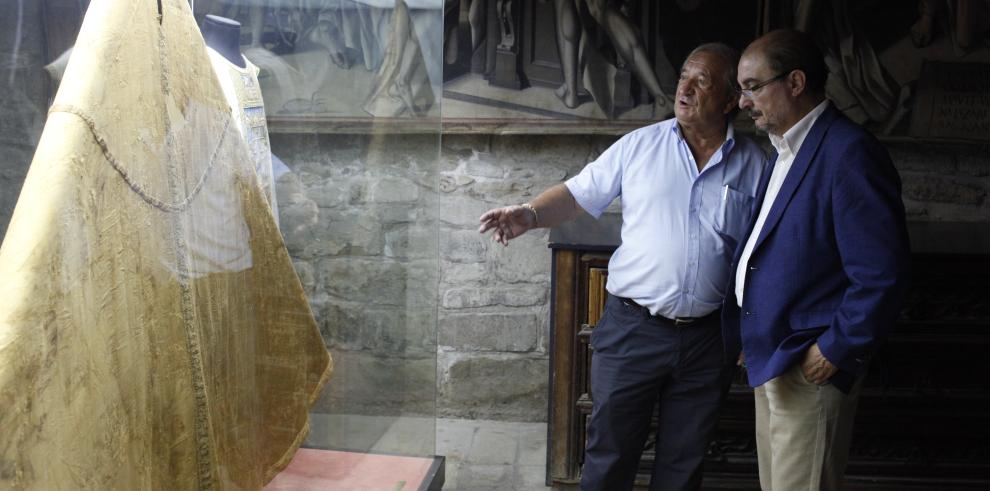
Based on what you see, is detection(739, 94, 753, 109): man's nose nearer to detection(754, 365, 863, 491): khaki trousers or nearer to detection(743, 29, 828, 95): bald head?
detection(743, 29, 828, 95): bald head

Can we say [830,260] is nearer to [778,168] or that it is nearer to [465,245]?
[778,168]

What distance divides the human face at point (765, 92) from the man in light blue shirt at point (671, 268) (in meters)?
0.38

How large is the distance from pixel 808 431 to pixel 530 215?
1.10m

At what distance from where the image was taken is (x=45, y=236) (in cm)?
82

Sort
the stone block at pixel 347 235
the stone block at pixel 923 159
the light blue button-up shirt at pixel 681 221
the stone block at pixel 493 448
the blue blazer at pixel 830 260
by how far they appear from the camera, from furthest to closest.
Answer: the stone block at pixel 923 159
the stone block at pixel 493 448
the light blue button-up shirt at pixel 681 221
the blue blazer at pixel 830 260
the stone block at pixel 347 235

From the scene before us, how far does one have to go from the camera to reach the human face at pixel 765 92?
2373 mm

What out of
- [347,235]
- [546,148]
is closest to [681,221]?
[347,235]

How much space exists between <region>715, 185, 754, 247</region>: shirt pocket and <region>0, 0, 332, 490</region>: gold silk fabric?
5.52 feet

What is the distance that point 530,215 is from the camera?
2924 mm

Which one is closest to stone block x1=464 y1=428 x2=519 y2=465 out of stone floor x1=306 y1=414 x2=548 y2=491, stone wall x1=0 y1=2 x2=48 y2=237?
stone floor x1=306 y1=414 x2=548 y2=491

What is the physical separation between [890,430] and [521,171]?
211 centimetres

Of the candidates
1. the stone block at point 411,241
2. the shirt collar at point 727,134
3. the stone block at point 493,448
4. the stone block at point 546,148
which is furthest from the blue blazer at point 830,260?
the stone block at point 546,148

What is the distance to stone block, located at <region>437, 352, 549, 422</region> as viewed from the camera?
15.5 ft

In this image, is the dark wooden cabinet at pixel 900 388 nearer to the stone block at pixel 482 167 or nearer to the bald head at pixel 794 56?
the stone block at pixel 482 167
